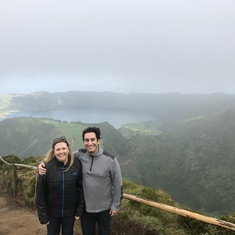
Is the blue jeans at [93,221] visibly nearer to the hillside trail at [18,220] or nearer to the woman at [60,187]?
the woman at [60,187]

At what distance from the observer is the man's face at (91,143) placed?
496 centimetres

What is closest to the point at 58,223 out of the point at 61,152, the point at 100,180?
the point at 100,180

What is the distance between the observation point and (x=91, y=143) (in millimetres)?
4969

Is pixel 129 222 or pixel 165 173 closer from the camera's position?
pixel 129 222

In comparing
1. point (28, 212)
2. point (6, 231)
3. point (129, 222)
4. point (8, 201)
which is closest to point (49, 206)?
point (129, 222)

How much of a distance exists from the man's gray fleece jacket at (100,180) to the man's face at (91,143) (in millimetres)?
121

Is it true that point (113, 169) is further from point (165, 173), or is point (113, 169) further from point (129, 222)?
point (165, 173)

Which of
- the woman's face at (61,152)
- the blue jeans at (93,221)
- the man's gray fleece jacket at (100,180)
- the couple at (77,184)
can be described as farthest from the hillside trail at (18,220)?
the woman's face at (61,152)

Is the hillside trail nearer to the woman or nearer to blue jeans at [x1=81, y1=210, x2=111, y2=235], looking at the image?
blue jeans at [x1=81, y1=210, x2=111, y2=235]

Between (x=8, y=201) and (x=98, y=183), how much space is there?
910cm

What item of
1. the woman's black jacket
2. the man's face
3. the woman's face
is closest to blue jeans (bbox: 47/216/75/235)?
the woman's black jacket

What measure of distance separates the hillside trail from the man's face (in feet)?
13.7

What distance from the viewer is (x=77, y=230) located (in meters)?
8.27

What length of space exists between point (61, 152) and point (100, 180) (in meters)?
0.88
